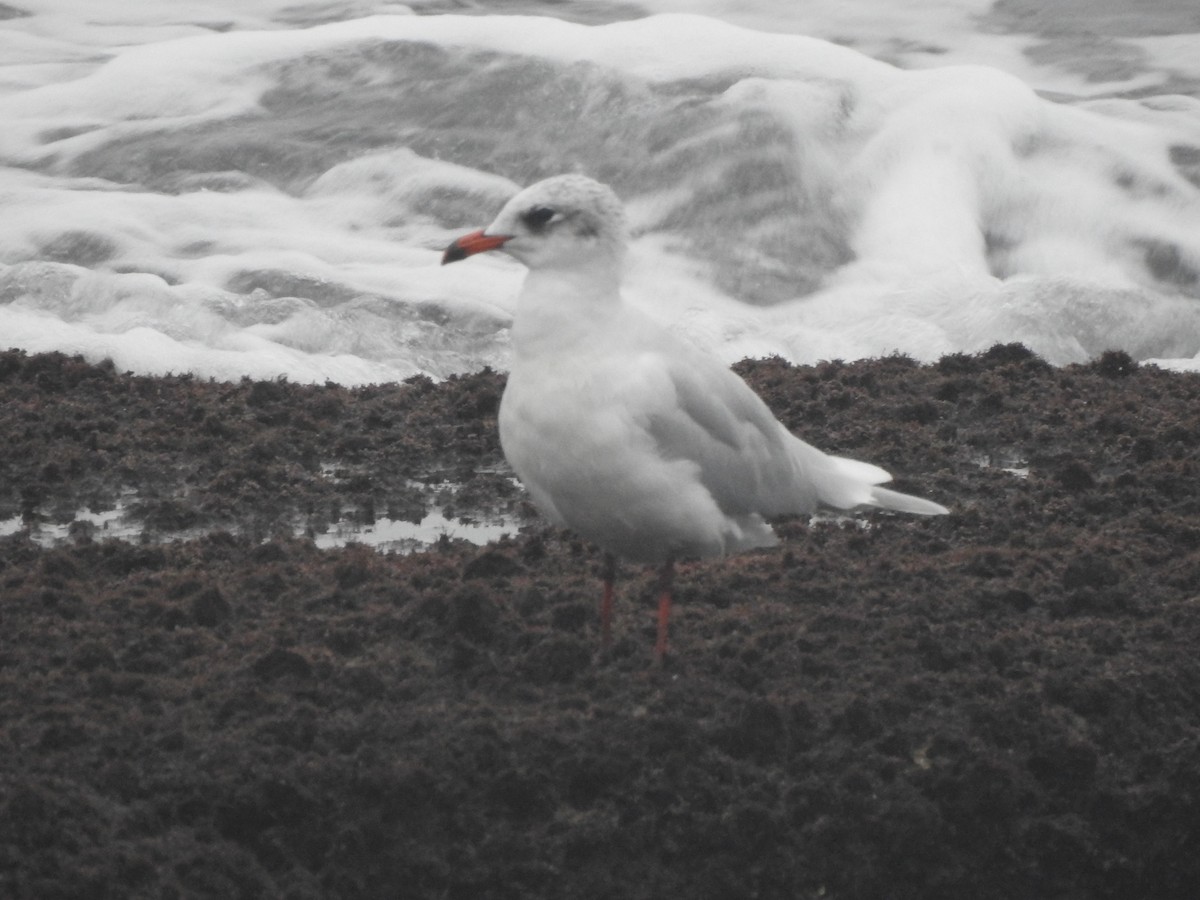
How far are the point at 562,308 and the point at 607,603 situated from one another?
0.98 metres

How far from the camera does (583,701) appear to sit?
193 inches

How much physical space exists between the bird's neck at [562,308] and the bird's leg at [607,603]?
79cm

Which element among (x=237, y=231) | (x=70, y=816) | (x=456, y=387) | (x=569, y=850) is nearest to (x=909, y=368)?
(x=456, y=387)

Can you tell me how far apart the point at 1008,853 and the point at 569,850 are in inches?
45.4

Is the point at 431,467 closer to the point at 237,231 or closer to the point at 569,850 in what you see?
the point at 569,850

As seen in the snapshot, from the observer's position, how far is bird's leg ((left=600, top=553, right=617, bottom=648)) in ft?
17.2

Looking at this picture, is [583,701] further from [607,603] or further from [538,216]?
[538,216]

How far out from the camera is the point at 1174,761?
15.7ft

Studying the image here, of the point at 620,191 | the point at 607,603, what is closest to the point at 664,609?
the point at 607,603

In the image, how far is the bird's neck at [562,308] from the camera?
4.82 m

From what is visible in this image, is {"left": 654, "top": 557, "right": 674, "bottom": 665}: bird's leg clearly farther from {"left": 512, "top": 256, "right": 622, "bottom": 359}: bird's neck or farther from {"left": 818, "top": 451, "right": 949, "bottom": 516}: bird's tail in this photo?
{"left": 512, "top": 256, "right": 622, "bottom": 359}: bird's neck

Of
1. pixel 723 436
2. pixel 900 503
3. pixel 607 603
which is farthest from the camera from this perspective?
pixel 900 503

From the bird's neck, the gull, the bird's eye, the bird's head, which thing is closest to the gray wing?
the gull

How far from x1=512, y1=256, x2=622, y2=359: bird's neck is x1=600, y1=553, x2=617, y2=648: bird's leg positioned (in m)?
0.79
